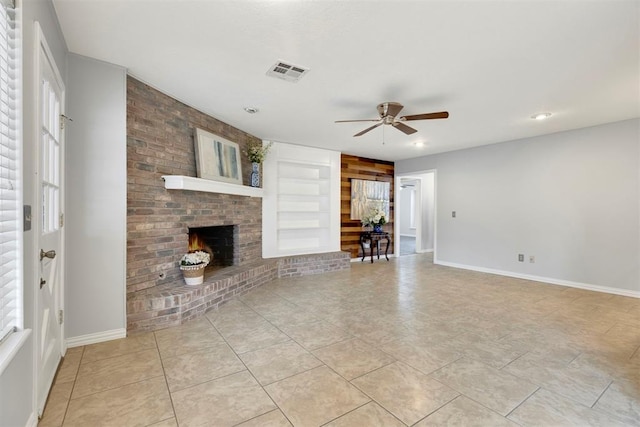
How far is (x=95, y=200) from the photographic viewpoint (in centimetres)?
248

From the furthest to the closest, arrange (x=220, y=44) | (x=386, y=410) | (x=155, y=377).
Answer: (x=220, y=44) → (x=155, y=377) → (x=386, y=410)

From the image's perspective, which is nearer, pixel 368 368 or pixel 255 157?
pixel 368 368

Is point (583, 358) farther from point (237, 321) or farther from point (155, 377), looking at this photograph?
point (155, 377)

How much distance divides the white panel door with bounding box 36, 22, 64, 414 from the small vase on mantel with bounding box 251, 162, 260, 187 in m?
2.67

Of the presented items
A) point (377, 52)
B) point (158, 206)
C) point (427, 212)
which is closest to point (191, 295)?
point (158, 206)

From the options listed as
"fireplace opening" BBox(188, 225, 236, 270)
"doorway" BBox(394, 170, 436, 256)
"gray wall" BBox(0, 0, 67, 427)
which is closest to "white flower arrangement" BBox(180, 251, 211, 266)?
"fireplace opening" BBox(188, 225, 236, 270)

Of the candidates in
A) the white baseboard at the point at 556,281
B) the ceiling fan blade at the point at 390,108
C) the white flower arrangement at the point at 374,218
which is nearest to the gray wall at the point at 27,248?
the ceiling fan blade at the point at 390,108

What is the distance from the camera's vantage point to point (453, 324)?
300 centimetres

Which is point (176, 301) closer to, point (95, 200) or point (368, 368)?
point (95, 200)

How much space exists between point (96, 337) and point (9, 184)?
180cm

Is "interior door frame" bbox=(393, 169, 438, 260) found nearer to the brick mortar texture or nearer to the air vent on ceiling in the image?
the air vent on ceiling

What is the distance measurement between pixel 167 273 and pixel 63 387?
136 cm

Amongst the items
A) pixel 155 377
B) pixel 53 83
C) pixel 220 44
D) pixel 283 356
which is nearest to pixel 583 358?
pixel 283 356

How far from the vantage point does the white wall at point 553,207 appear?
13.3 ft
